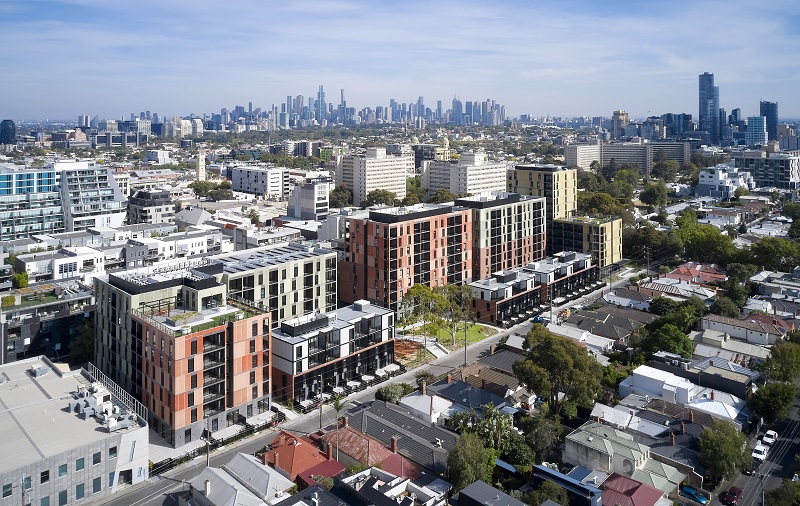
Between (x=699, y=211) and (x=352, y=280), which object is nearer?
(x=352, y=280)

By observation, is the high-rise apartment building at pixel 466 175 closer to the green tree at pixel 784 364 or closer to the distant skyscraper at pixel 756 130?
the green tree at pixel 784 364

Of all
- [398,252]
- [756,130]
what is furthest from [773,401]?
[756,130]

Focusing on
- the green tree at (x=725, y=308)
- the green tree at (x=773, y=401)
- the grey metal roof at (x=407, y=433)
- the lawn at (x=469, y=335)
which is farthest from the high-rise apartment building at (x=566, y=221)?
the grey metal roof at (x=407, y=433)

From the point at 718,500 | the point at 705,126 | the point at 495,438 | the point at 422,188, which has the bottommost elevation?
the point at 718,500

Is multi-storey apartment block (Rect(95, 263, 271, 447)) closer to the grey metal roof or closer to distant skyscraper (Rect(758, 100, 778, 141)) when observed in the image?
the grey metal roof

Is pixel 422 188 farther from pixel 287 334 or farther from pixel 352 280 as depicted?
pixel 287 334

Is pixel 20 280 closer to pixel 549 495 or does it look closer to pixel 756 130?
pixel 549 495

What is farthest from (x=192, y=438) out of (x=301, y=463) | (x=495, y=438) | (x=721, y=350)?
(x=721, y=350)
